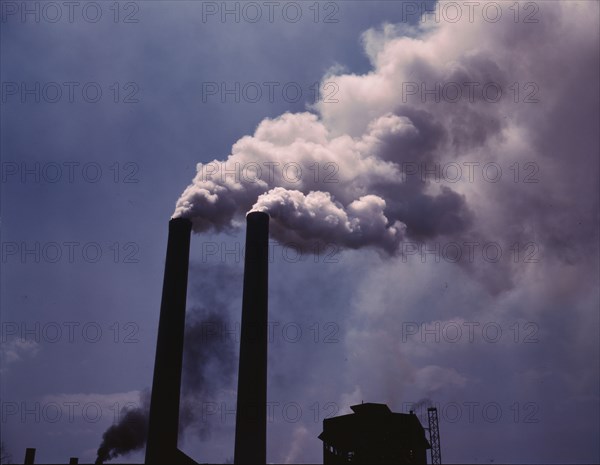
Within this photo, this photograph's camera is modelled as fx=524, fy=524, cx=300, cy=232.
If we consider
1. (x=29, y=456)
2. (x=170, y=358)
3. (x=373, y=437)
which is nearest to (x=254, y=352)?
(x=170, y=358)

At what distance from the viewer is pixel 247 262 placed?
24.6 meters

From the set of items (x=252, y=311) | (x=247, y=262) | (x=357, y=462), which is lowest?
(x=357, y=462)

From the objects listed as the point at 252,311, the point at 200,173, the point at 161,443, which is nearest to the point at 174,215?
the point at 200,173

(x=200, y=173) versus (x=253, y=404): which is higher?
(x=200, y=173)

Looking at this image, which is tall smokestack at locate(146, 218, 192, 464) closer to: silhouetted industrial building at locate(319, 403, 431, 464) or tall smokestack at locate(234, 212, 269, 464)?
tall smokestack at locate(234, 212, 269, 464)

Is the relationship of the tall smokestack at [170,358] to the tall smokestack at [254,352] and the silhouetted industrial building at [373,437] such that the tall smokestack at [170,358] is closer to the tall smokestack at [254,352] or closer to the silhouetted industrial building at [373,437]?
the tall smokestack at [254,352]

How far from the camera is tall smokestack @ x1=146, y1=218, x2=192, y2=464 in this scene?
23531mm

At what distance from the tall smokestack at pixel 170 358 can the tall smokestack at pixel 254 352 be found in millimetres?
3493

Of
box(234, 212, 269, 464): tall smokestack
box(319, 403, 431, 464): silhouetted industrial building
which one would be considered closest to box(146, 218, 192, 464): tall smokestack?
box(234, 212, 269, 464): tall smokestack

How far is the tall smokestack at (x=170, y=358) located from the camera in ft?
77.2

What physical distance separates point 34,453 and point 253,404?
492 inches

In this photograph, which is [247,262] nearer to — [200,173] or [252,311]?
[252,311]

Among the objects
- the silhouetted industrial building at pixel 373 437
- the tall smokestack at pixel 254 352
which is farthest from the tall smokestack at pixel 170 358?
the silhouetted industrial building at pixel 373 437

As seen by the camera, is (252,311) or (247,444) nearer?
(247,444)
